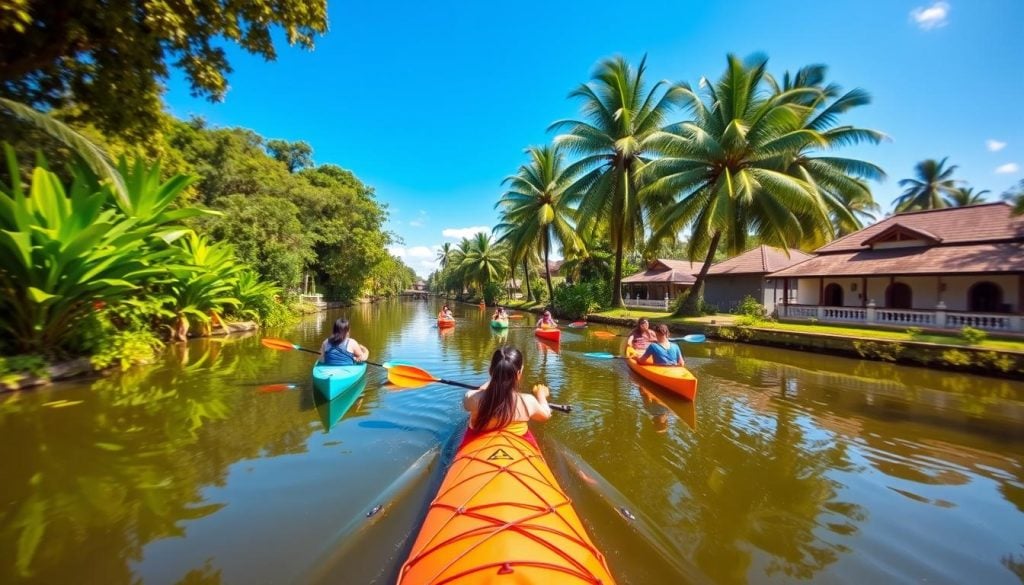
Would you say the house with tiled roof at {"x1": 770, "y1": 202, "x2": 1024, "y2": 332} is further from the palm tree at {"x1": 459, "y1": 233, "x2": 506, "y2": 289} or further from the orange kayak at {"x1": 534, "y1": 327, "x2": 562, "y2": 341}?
the palm tree at {"x1": 459, "y1": 233, "x2": 506, "y2": 289}

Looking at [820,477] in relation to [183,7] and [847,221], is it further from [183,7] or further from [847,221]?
[847,221]

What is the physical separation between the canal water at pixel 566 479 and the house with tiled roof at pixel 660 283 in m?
19.5

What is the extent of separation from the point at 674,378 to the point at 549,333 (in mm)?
7505

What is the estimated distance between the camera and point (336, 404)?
707cm

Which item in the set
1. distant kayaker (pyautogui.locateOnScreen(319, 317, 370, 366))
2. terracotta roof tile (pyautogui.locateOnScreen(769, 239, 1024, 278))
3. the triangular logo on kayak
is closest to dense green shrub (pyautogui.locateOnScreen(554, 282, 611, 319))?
terracotta roof tile (pyautogui.locateOnScreen(769, 239, 1024, 278))

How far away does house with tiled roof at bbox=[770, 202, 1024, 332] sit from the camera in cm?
1325

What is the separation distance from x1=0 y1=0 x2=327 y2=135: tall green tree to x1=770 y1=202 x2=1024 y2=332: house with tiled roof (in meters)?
20.2

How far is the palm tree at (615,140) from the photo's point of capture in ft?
69.5

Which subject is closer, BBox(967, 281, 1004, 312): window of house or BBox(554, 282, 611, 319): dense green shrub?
BBox(967, 281, 1004, 312): window of house

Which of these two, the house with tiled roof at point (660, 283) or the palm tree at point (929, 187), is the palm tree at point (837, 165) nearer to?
the house with tiled roof at point (660, 283)

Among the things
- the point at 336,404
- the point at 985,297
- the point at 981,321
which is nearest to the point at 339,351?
the point at 336,404

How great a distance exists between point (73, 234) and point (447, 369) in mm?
7503

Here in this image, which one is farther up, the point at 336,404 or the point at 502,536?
the point at 502,536

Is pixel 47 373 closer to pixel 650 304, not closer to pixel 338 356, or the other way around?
pixel 338 356
